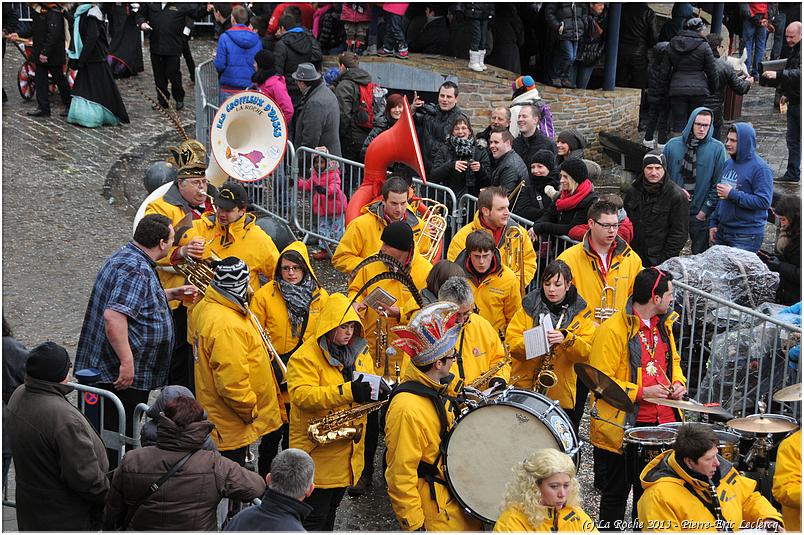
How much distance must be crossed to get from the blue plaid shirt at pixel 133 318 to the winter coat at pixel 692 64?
842cm

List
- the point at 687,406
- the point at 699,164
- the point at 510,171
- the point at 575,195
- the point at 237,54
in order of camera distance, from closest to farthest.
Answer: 1. the point at 687,406
2. the point at 575,195
3. the point at 510,171
4. the point at 699,164
5. the point at 237,54

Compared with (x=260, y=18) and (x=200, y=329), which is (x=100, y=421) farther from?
(x=260, y=18)

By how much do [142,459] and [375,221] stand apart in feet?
11.6

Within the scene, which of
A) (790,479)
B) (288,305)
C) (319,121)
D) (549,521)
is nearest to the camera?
(549,521)

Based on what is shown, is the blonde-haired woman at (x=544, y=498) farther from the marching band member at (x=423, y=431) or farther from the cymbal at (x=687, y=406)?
the cymbal at (x=687, y=406)

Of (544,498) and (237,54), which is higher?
(237,54)

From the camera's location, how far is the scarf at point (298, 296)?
7.67 m

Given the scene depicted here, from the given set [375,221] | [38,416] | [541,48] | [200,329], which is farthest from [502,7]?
[38,416]

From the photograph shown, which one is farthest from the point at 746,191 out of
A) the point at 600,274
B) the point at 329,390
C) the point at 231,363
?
the point at 231,363

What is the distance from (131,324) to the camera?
7.51 metres

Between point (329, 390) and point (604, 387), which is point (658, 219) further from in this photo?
point (329, 390)

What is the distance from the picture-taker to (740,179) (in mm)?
10430

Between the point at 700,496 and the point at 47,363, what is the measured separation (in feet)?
11.4

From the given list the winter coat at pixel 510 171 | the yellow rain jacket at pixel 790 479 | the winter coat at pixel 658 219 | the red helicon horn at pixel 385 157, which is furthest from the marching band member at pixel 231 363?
the winter coat at pixel 658 219
